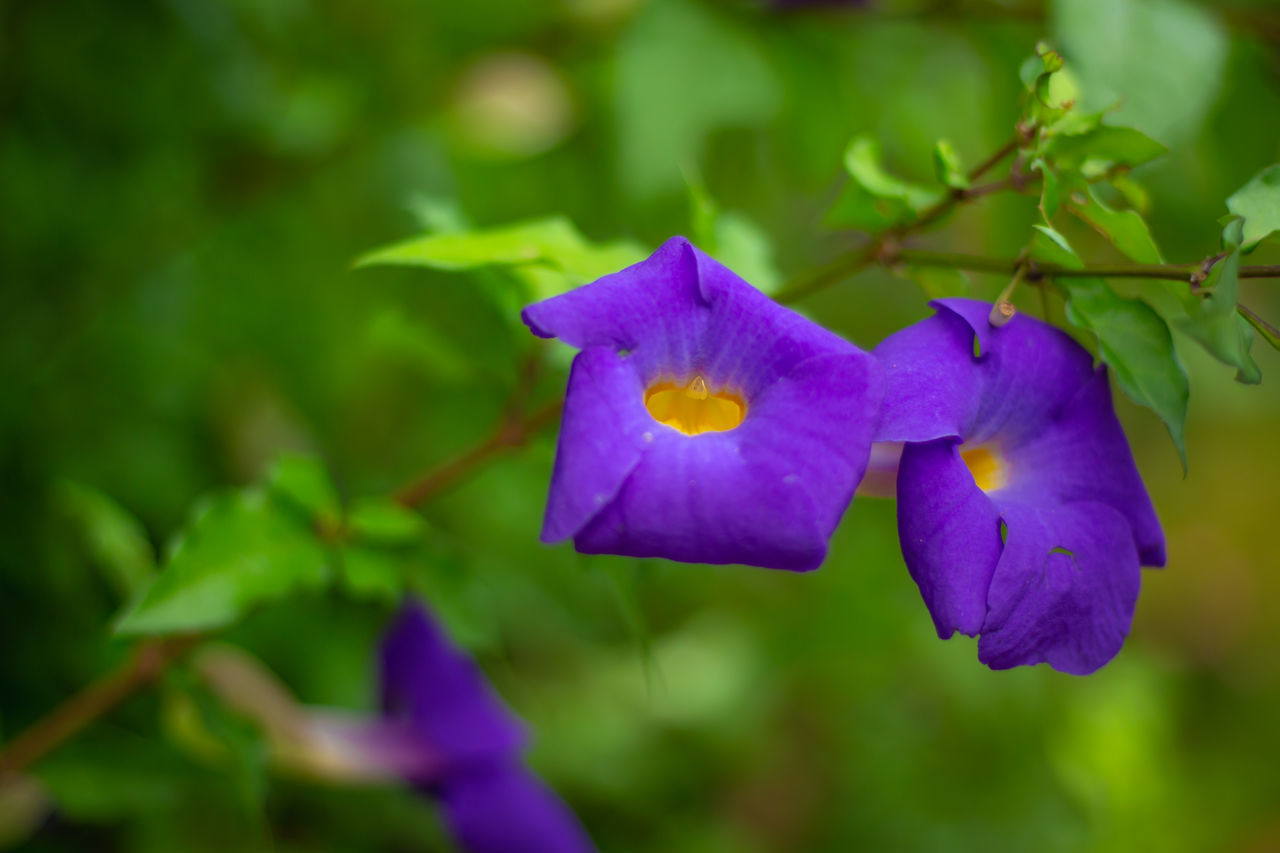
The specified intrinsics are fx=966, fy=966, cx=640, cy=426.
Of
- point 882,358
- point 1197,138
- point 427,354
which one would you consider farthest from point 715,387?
point 1197,138

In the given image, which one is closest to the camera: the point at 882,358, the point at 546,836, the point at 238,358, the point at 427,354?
the point at 882,358

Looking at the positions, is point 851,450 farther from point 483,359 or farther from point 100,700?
point 100,700

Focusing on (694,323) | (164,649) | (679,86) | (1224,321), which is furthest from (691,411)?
(679,86)

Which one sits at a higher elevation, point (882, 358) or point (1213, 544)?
point (882, 358)

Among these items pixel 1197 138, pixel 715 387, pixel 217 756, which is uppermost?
pixel 715 387

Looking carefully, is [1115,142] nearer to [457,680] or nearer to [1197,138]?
[1197,138]

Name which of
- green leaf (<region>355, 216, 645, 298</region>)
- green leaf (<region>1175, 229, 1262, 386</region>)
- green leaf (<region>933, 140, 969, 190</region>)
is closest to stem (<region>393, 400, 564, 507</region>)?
green leaf (<region>355, 216, 645, 298</region>)

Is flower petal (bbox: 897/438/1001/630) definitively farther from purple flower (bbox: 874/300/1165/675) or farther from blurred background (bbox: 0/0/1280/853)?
blurred background (bbox: 0/0/1280/853)
